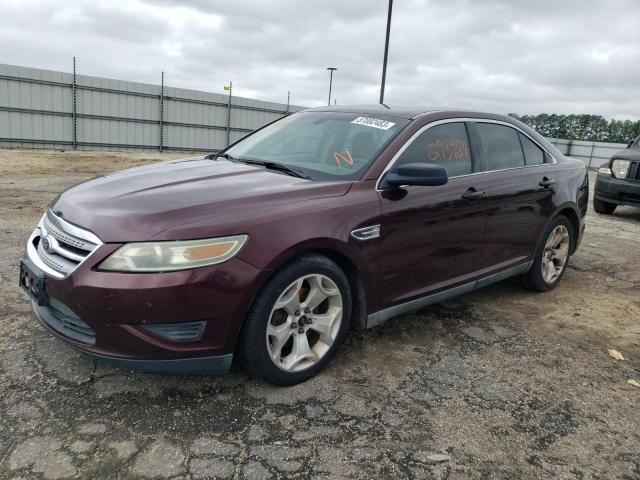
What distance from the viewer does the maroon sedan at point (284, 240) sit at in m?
2.34

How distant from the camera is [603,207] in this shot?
10.0 m

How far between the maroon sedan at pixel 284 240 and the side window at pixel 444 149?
1cm

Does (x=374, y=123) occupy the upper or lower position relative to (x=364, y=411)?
upper

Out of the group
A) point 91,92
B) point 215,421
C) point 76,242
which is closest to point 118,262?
point 76,242

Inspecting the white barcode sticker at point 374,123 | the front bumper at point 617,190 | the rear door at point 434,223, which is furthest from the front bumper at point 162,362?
the front bumper at point 617,190

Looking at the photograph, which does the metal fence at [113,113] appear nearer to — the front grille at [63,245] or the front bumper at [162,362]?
the front grille at [63,245]

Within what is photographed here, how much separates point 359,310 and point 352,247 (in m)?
0.42

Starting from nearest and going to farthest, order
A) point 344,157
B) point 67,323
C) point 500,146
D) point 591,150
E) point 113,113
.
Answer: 1. point 67,323
2. point 344,157
3. point 500,146
4. point 113,113
5. point 591,150

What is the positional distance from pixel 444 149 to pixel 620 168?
7265mm

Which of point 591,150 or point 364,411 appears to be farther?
point 591,150

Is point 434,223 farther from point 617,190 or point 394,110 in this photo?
point 617,190

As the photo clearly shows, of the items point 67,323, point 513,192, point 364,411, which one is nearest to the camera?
point 67,323

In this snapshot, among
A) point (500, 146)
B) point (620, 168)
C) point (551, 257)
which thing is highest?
point (500, 146)

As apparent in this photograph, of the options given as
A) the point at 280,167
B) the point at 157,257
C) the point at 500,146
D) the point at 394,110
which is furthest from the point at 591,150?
the point at 157,257
